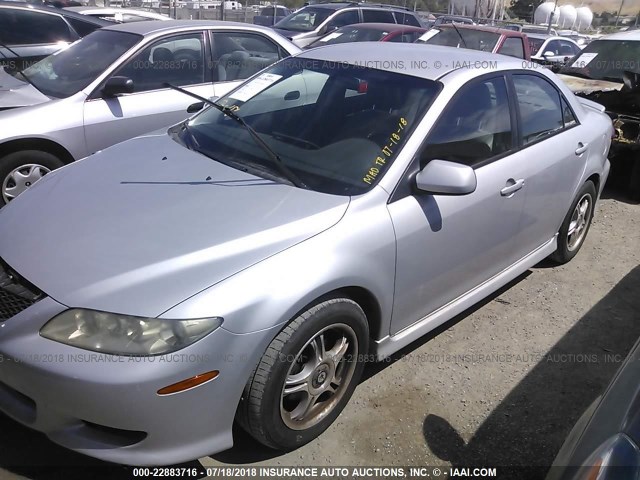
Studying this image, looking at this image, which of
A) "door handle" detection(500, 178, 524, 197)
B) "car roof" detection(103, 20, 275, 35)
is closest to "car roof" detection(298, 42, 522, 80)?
"door handle" detection(500, 178, 524, 197)

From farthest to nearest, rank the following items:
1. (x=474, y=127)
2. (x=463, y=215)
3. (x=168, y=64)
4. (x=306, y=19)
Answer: (x=306, y=19) < (x=168, y=64) < (x=474, y=127) < (x=463, y=215)

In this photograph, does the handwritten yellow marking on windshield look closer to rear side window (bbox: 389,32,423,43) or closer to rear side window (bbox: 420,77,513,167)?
rear side window (bbox: 420,77,513,167)

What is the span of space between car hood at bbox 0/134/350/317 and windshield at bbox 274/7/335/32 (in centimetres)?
1021

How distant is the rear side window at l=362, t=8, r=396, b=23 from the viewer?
12.7m

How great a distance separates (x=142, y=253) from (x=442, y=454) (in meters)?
1.67

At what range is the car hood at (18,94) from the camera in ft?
15.2

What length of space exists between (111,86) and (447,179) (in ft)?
10.9

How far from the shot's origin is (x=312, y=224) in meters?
2.43

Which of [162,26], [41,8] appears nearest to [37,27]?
[41,8]

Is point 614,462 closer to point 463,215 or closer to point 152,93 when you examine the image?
point 463,215

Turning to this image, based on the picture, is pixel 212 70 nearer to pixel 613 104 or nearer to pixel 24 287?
pixel 24 287

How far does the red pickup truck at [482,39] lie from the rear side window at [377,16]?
124 inches

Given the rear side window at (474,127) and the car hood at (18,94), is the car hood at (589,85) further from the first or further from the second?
the car hood at (18,94)

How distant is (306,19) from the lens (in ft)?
41.2
